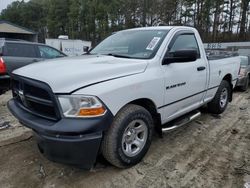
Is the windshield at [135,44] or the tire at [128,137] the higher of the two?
the windshield at [135,44]

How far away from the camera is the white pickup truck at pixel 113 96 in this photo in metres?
2.33

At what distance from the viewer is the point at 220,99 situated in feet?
16.8

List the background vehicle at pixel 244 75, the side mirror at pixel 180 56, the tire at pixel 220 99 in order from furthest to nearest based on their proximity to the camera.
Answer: the background vehicle at pixel 244 75, the tire at pixel 220 99, the side mirror at pixel 180 56

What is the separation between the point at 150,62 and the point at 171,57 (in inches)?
16.3

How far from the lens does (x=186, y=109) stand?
3.87 m

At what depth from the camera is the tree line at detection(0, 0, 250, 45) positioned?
30673 millimetres

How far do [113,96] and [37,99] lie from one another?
841mm

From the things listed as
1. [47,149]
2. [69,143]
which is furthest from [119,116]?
[47,149]

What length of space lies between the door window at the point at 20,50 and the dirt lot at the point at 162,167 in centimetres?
485

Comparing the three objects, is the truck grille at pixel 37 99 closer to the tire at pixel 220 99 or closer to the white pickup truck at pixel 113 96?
the white pickup truck at pixel 113 96

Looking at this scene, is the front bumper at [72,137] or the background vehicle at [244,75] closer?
the front bumper at [72,137]

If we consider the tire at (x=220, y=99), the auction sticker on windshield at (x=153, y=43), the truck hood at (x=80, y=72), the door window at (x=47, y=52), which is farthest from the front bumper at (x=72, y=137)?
the door window at (x=47, y=52)

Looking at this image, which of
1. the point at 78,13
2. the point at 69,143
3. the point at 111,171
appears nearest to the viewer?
A: the point at 69,143

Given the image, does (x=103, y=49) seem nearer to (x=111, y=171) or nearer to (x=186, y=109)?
(x=186, y=109)
